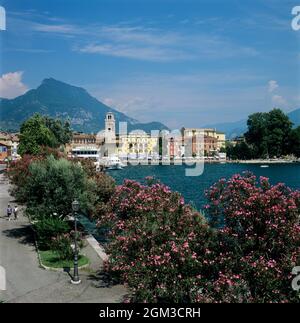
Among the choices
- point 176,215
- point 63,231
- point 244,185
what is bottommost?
point 63,231

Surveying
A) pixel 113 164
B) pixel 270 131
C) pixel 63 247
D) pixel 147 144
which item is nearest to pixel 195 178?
pixel 113 164

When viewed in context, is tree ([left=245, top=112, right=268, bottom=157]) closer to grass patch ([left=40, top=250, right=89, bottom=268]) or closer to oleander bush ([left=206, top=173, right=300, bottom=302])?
grass patch ([left=40, top=250, right=89, bottom=268])

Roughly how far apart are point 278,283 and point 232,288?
Result: 3.24 feet

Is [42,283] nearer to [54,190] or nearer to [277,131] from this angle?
[54,190]

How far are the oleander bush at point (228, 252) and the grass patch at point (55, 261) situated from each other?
5.98m

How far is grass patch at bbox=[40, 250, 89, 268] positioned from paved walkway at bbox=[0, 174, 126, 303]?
31 cm

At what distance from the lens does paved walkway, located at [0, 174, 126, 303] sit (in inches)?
580

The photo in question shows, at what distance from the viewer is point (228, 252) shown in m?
10.9

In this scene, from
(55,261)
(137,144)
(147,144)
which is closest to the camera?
(55,261)

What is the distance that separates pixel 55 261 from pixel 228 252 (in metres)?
10.1

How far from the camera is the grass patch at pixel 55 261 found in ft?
60.5

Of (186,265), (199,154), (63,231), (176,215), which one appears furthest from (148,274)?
(199,154)

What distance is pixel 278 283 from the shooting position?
32.3 feet
